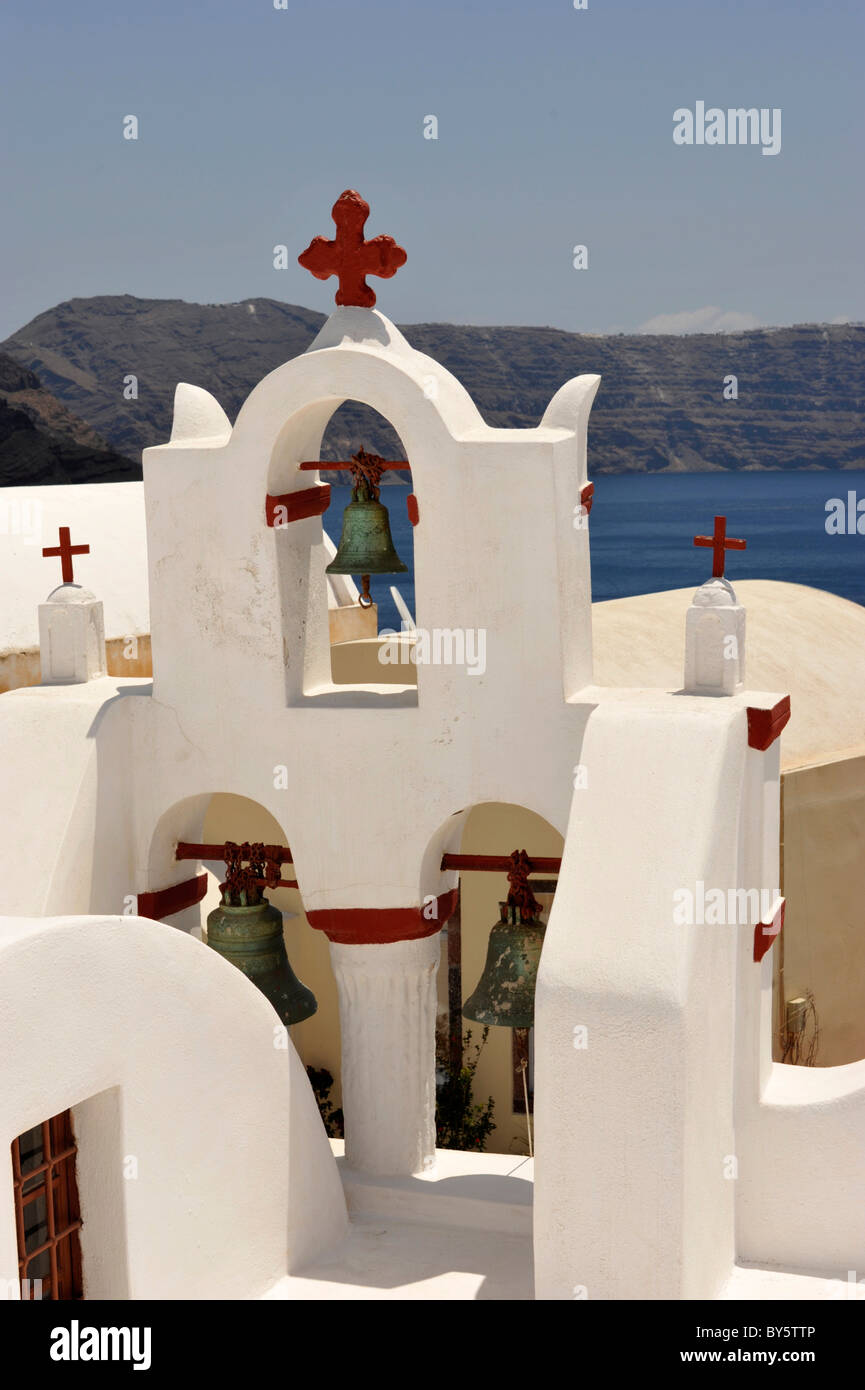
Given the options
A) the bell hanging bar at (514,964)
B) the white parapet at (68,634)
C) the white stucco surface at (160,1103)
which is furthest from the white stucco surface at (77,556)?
the white stucco surface at (160,1103)

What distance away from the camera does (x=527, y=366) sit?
4114 inches

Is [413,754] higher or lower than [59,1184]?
higher

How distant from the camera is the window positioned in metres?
7.04

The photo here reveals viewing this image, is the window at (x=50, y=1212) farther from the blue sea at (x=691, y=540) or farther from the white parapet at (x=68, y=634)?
the blue sea at (x=691, y=540)

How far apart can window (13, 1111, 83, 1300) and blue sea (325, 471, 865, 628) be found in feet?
203

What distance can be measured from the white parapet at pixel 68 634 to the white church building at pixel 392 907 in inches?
1.0

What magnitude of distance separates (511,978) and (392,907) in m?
0.79

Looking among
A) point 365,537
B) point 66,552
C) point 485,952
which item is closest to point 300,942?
point 485,952

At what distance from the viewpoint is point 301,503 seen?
9133 mm

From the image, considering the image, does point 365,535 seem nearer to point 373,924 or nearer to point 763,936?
point 373,924

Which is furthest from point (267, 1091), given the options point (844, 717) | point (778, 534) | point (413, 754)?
point (778, 534)
